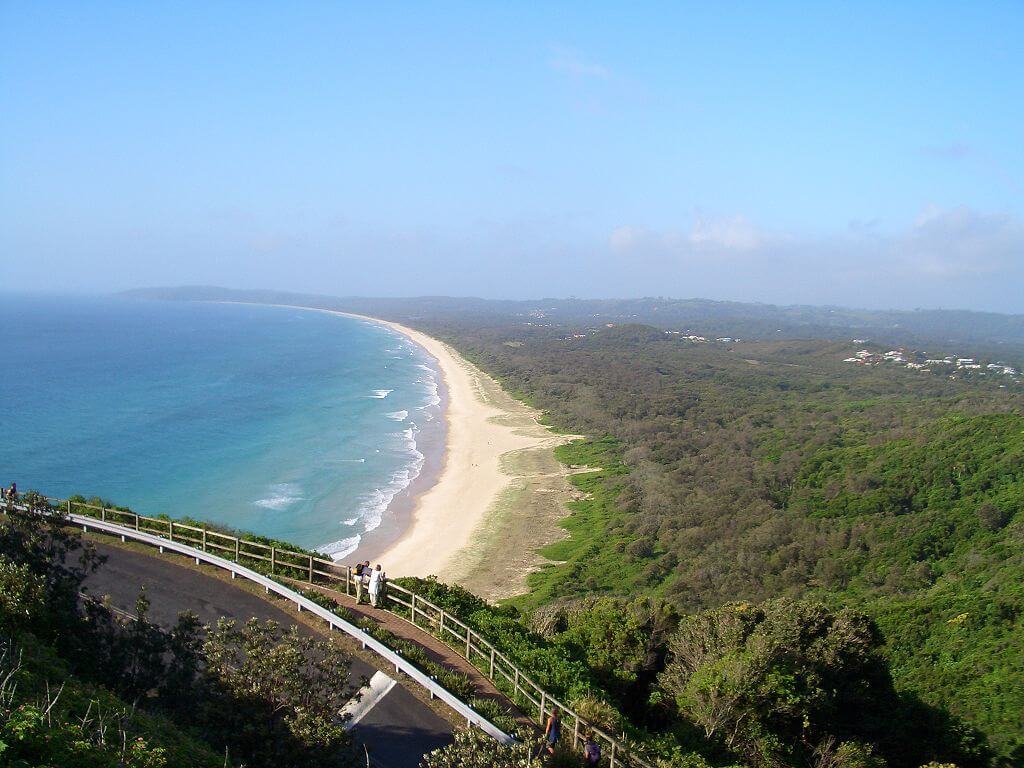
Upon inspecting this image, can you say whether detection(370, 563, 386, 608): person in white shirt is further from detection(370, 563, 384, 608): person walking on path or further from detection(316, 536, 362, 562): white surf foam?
detection(316, 536, 362, 562): white surf foam

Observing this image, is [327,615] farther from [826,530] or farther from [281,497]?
[826,530]

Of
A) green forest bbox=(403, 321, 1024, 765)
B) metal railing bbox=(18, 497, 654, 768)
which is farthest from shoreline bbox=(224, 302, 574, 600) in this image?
metal railing bbox=(18, 497, 654, 768)

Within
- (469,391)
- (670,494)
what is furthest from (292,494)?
(469,391)

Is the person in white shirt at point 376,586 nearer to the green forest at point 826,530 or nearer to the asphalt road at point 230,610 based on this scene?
the asphalt road at point 230,610

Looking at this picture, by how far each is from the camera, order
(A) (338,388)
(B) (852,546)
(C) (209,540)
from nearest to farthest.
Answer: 1. (C) (209,540)
2. (B) (852,546)
3. (A) (338,388)

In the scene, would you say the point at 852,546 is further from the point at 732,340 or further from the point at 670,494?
the point at 732,340

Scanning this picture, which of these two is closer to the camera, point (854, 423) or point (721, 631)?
point (721, 631)
